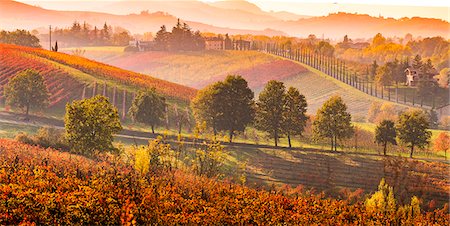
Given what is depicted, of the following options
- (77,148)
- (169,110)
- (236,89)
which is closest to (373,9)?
(236,89)

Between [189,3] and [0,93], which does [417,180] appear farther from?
[0,93]

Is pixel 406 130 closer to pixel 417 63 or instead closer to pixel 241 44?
pixel 417 63

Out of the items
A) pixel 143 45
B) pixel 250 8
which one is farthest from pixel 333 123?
pixel 143 45

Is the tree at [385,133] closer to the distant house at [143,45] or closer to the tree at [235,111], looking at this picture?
the tree at [235,111]

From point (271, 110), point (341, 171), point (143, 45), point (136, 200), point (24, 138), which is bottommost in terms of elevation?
point (341, 171)

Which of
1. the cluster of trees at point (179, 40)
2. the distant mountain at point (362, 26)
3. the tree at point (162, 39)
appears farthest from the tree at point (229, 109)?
the distant mountain at point (362, 26)

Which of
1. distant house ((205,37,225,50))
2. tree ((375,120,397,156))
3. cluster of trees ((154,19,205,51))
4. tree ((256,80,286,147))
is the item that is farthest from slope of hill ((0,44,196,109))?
tree ((375,120,397,156))
